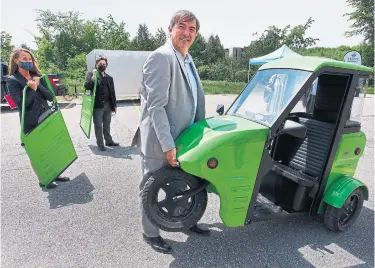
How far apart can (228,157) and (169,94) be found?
74 cm

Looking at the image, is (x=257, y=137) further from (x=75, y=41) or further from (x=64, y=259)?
(x=75, y=41)

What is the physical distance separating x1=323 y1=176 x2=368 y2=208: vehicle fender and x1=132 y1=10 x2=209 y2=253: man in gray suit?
5.73 ft

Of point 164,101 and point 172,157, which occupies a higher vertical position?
point 164,101

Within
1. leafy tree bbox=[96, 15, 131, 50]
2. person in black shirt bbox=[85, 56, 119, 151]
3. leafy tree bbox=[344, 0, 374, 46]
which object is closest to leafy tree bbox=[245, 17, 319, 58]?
leafy tree bbox=[344, 0, 374, 46]

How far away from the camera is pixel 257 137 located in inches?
88.9

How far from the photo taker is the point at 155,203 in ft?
7.27

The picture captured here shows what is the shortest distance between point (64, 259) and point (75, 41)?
1635 inches

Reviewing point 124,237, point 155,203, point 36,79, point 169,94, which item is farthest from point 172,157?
point 36,79

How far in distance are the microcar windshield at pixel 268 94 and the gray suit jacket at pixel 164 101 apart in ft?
2.22

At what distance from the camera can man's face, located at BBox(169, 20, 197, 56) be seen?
221 cm

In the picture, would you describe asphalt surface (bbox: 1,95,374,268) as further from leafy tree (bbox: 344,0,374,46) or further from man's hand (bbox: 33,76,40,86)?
leafy tree (bbox: 344,0,374,46)

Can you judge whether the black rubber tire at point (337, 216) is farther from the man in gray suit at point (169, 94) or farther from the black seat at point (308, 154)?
the man in gray suit at point (169, 94)

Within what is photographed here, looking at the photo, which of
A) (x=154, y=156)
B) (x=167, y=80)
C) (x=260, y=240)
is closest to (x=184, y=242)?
(x=260, y=240)

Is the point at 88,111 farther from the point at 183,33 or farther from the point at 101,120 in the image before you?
the point at 183,33
